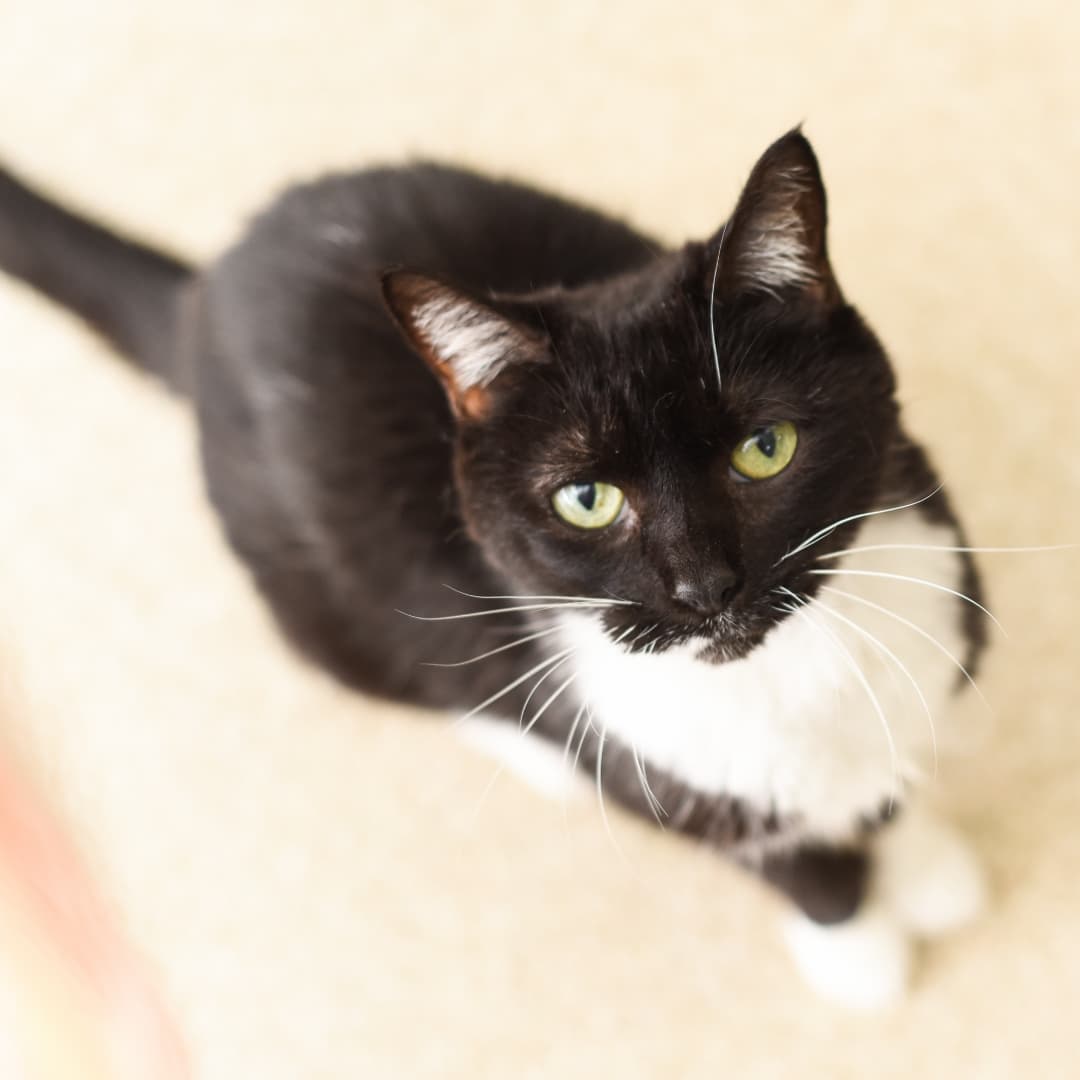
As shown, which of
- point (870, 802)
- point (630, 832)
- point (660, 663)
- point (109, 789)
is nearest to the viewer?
point (660, 663)

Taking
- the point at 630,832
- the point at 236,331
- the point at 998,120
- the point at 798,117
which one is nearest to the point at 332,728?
the point at 630,832

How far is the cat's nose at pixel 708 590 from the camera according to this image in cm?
80

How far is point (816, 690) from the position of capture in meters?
0.97

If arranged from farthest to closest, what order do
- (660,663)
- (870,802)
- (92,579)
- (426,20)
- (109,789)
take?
(426,20)
(92,579)
(109,789)
(870,802)
(660,663)

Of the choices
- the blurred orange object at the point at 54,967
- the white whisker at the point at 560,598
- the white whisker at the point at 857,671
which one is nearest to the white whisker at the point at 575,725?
the white whisker at the point at 560,598

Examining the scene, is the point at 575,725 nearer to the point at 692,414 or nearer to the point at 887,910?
the point at 692,414

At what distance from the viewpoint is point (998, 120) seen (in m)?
1.60

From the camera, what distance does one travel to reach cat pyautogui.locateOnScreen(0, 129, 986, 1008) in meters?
0.83

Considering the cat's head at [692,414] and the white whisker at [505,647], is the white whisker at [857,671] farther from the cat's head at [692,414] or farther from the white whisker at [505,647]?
the white whisker at [505,647]

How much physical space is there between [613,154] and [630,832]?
1023 mm

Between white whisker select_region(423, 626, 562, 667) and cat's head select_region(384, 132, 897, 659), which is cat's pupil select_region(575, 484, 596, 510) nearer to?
cat's head select_region(384, 132, 897, 659)

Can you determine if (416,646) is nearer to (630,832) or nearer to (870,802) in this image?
(630,832)

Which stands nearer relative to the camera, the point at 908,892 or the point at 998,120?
the point at 908,892

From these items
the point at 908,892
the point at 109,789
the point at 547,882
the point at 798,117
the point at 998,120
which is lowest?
the point at 109,789
